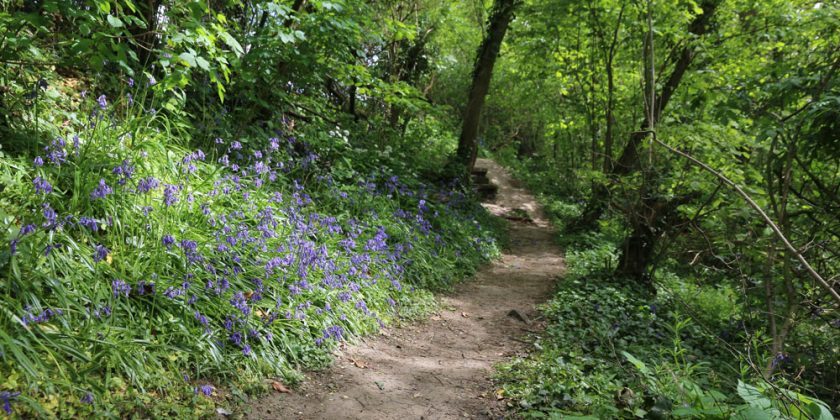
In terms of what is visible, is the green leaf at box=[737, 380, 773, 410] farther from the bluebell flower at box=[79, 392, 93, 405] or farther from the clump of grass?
the bluebell flower at box=[79, 392, 93, 405]

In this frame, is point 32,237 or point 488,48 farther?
point 488,48

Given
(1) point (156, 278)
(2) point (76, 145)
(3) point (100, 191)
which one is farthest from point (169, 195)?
(2) point (76, 145)

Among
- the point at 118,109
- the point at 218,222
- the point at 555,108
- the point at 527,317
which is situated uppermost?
the point at 555,108

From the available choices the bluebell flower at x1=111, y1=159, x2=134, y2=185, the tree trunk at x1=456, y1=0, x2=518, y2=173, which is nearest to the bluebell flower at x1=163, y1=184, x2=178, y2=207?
the bluebell flower at x1=111, y1=159, x2=134, y2=185

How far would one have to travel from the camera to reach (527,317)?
605 cm

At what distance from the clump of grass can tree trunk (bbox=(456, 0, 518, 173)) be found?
255 inches

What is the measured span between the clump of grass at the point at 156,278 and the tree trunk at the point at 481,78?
6.47m

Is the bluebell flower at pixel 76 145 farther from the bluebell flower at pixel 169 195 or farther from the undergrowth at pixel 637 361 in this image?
the undergrowth at pixel 637 361

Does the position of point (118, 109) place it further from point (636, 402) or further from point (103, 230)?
point (636, 402)

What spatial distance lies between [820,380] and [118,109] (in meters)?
7.09

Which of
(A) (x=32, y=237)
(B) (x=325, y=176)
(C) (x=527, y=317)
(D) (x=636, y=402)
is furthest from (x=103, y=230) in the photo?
(C) (x=527, y=317)

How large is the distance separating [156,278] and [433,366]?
2.29 metres

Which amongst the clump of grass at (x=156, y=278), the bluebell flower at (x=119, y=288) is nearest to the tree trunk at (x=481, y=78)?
the clump of grass at (x=156, y=278)

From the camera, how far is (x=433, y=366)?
4387 mm
